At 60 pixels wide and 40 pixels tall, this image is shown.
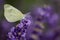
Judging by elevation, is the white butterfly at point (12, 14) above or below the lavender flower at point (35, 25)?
above

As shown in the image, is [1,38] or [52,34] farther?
[1,38]

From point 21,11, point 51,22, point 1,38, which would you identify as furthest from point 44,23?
point 1,38

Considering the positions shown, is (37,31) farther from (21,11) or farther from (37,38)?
(21,11)

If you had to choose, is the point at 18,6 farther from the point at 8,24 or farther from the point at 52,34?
the point at 52,34

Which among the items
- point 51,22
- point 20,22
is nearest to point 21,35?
point 20,22

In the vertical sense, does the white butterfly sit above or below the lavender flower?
above

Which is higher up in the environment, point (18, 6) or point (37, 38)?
point (18, 6)
